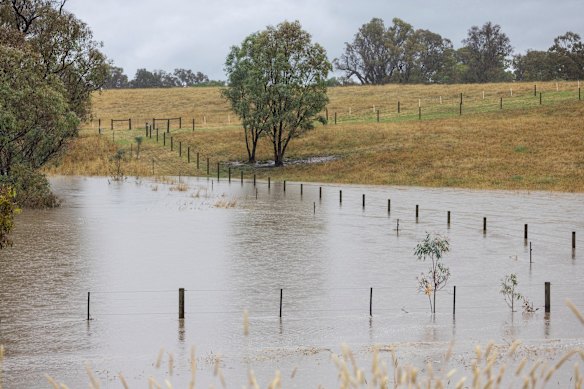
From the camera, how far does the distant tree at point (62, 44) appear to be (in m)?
67.5

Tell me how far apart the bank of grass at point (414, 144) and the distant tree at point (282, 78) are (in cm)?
531

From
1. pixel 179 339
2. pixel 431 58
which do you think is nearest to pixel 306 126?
pixel 179 339

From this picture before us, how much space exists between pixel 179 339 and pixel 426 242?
10.3 metres

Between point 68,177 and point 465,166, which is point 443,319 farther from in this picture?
point 68,177

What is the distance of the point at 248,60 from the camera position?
91750 millimetres

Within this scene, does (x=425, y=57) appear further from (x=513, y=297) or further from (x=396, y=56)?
(x=513, y=297)

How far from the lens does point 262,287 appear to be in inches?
1203

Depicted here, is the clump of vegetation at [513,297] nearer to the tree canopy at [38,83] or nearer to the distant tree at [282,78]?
the tree canopy at [38,83]

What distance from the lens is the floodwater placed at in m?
21.0

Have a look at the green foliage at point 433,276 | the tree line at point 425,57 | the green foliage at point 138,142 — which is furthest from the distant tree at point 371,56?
the green foliage at point 433,276

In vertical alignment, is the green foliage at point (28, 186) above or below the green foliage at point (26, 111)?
below

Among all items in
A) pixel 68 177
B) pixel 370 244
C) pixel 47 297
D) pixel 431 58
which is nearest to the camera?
pixel 47 297

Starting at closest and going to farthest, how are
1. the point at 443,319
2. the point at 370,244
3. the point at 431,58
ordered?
the point at 443,319, the point at 370,244, the point at 431,58

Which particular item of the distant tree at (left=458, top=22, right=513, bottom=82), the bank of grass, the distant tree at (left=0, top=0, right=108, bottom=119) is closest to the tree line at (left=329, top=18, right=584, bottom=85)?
the distant tree at (left=458, top=22, right=513, bottom=82)
